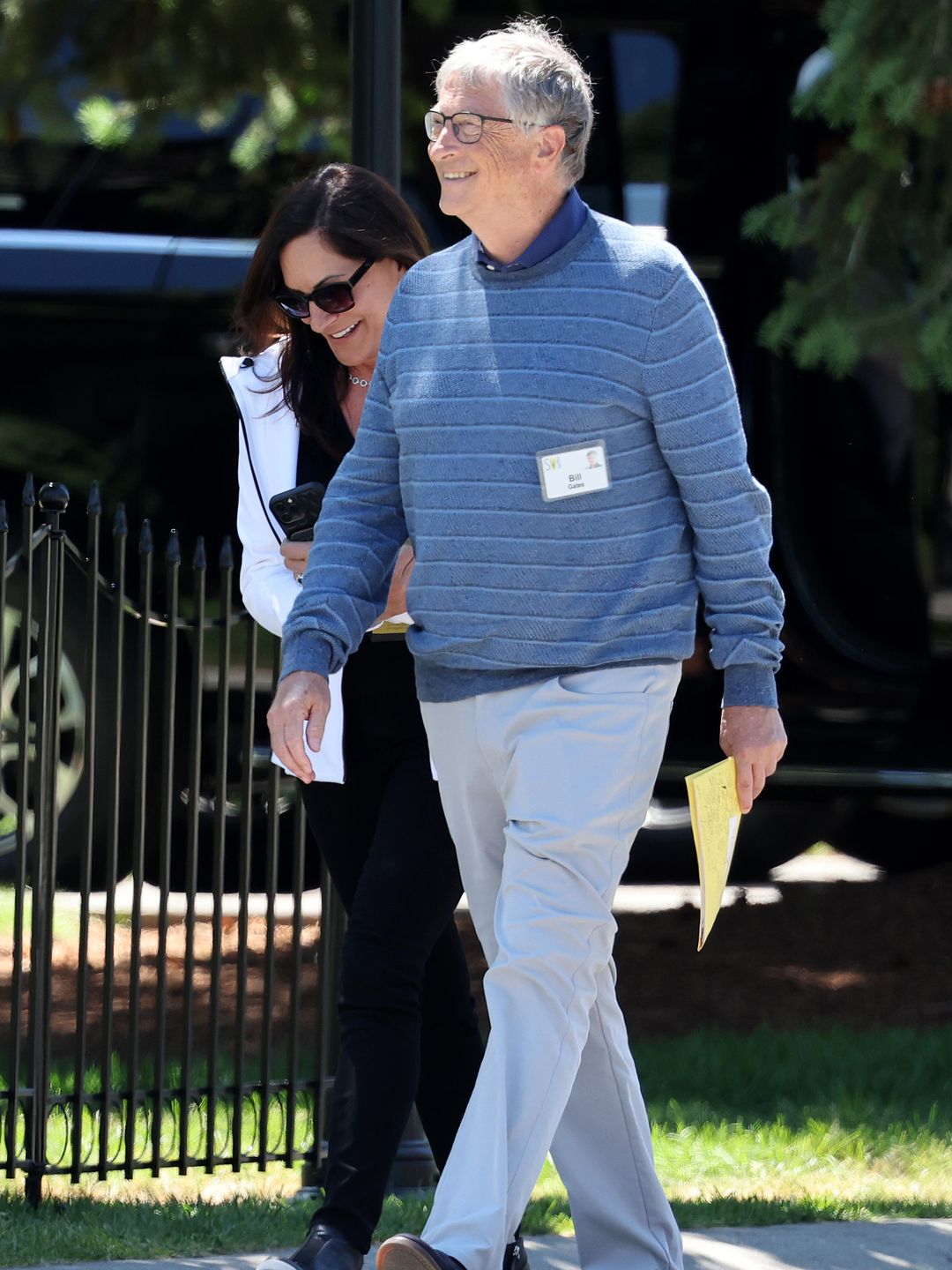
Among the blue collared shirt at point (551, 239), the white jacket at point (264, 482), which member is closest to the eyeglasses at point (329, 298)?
the white jacket at point (264, 482)

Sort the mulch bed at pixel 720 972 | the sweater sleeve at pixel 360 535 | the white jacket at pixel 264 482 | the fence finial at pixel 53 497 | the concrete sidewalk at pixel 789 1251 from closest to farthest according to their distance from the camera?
the sweater sleeve at pixel 360 535, the white jacket at pixel 264 482, the concrete sidewalk at pixel 789 1251, the fence finial at pixel 53 497, the mulch bed at pixel 720 972

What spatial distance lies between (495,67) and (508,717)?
93cm

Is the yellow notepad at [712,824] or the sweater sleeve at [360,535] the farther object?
the sweater sleeve at [360,535]

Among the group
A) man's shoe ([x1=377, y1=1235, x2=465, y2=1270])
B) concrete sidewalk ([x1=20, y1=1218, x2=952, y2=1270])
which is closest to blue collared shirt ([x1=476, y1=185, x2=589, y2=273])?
man's shoe ([x1=377, y1=1235, x2=465, y2=1270])

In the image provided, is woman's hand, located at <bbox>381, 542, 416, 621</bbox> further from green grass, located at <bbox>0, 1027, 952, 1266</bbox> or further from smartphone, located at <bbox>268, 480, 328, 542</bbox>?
green grass, located at <bbox>0, 1027, 952, 1266</bbox>

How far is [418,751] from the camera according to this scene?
3.46 meters

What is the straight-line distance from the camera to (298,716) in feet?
10.4

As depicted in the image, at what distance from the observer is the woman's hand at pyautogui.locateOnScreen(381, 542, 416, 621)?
11.3 feet

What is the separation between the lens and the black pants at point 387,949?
127 inches

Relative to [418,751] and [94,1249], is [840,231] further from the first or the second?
[94,1249]

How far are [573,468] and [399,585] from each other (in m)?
0.46

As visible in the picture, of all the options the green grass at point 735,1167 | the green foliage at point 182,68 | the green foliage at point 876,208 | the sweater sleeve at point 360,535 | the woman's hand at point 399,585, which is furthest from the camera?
the green foliage at point 182,68

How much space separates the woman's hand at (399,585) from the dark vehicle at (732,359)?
2.74 m

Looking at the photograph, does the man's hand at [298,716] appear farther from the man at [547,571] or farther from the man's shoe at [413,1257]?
the man's shoe at [413,1257]
